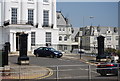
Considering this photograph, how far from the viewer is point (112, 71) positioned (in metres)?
14.8

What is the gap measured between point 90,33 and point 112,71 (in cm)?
7279

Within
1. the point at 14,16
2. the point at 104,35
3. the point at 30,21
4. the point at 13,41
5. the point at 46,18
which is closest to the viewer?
the point at 13,41

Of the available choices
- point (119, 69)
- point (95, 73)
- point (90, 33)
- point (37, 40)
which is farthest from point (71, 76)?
point (90, 33)

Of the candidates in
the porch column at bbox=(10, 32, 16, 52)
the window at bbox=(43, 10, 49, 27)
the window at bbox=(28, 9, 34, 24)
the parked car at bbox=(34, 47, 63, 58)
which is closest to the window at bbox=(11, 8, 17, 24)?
the window at bbox=(28, 9, 34, 24)

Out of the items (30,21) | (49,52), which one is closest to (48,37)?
(30,21)

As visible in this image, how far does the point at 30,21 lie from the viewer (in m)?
42.9

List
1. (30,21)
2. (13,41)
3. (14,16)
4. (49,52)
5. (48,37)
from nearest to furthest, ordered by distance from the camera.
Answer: (49,52)
(13,41)
(14,16)
(30,21)
(48,37)

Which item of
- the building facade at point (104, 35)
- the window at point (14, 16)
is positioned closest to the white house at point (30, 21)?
the window at point (14, 16)

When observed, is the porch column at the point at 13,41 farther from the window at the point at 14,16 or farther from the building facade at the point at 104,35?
the building facade at the point at 104,35

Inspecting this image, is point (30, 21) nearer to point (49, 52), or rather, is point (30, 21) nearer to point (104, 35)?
point (49, 52)

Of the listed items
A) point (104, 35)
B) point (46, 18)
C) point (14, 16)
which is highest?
point (14, 16)

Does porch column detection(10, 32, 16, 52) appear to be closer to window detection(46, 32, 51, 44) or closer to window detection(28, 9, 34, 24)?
window detection(28, 9, 34, 24)

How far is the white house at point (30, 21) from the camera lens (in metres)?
39.2

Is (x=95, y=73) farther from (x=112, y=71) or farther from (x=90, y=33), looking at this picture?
(x=90, y=33)
